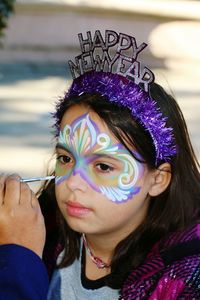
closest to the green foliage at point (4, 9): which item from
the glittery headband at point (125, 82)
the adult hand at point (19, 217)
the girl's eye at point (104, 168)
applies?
the glittery headband at point (125, 82)

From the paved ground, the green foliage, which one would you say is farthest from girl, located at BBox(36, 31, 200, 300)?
the green foliage

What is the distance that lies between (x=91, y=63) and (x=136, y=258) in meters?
0.59

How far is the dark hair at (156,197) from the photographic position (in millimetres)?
2404

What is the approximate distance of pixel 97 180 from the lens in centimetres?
238

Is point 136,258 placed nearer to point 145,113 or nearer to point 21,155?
point 145,113

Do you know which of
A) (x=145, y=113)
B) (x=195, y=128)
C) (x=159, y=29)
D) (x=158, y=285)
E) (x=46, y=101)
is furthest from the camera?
(x=159, y=29)

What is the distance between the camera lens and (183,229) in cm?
240

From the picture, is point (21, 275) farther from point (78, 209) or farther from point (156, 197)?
point (156, 197)

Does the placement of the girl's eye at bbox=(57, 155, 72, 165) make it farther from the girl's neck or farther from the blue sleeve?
the blue sleeve

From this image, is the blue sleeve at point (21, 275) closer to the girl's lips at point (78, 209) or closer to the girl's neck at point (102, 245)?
the girl's lips at point (78, 209)

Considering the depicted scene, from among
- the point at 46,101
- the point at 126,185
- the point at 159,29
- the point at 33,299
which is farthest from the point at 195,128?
the point at 33,299

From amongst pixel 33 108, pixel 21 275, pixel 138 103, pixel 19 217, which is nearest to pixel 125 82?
pixel 138 103

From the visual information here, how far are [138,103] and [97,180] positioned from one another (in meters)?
A: 0.25

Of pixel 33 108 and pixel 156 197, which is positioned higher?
pixel 33 108
